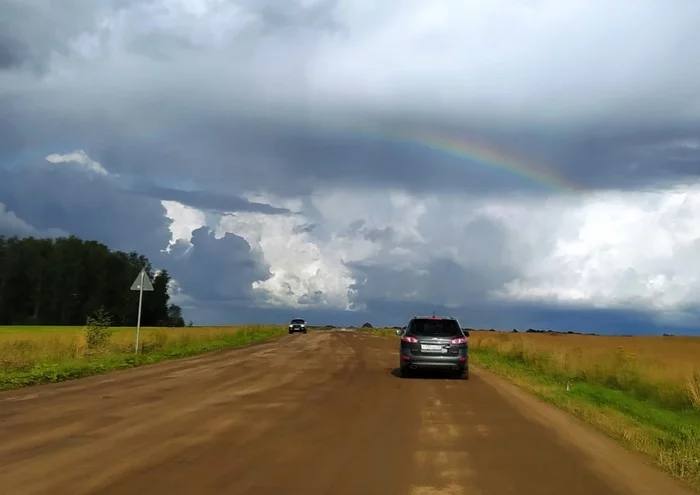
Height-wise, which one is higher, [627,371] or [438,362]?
[438,362]

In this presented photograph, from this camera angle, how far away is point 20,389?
53.1 feet

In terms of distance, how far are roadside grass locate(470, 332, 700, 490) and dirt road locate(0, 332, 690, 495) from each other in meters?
0.65

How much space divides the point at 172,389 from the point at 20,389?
329 cm

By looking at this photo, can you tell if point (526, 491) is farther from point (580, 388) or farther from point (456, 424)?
point (580, 388)

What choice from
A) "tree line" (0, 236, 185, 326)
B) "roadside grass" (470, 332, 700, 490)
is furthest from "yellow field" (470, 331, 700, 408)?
"tree line" (0, 236, 185, 326)

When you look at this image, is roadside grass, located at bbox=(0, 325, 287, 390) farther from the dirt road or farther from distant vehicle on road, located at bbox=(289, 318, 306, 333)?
distant vehicle on road, located at bbox=(289, 318, 306, 333)

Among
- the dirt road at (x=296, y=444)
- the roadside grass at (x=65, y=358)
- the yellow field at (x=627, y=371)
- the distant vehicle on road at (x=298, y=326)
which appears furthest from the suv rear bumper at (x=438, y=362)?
the distant vehicle on road at (x=298, y=326)

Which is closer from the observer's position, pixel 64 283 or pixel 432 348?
pixel 432 348

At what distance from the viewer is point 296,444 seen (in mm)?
10039

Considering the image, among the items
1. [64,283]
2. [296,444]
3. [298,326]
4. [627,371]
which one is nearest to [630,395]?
[627,371]

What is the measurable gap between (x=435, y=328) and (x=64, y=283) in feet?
330

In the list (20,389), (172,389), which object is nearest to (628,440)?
(172,389)

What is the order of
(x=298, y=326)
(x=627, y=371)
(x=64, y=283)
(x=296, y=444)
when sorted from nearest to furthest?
(x=296, y=444)
(x=627, y=371)
(x=298, y=326)
(x=64, y=283)

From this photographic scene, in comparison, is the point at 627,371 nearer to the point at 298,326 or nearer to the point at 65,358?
the point at 65,358
